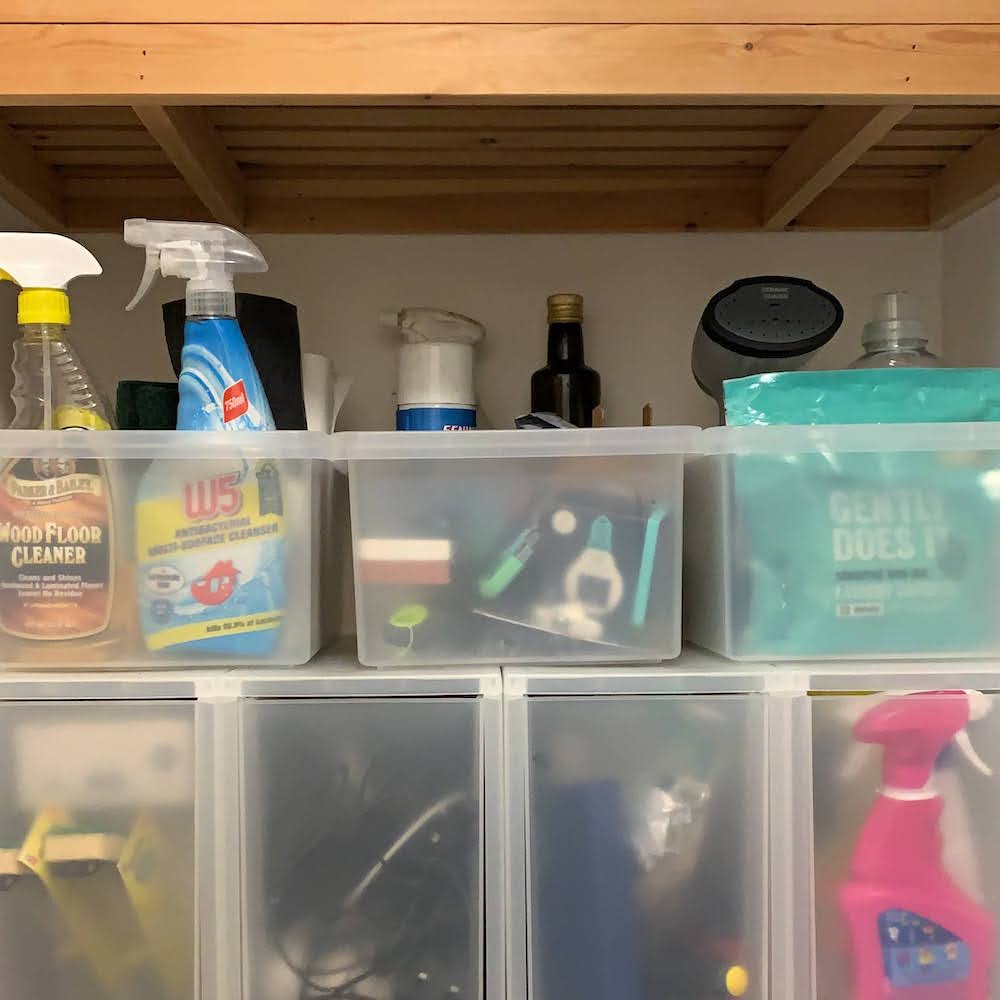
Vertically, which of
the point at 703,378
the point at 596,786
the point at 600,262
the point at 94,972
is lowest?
the point at 94,972

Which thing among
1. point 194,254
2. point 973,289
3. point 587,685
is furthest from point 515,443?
point 973,289

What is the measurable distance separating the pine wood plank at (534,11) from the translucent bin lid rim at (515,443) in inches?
11.8

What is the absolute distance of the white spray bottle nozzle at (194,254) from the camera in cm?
75

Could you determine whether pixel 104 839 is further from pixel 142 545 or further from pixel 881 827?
pixel 881 827

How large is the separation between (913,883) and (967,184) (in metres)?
0.71

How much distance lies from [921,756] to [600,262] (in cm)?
63

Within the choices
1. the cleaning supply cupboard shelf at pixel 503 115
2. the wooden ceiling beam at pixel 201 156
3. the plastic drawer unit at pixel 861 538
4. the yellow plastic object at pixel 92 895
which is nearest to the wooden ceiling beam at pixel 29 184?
the cleaning supply cupboard shelf at pixel 503 115

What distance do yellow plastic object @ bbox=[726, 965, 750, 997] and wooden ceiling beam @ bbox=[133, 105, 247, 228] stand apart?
31.1 inches

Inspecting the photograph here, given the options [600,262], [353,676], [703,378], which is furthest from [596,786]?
[600,262]

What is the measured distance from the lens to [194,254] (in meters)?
0.75

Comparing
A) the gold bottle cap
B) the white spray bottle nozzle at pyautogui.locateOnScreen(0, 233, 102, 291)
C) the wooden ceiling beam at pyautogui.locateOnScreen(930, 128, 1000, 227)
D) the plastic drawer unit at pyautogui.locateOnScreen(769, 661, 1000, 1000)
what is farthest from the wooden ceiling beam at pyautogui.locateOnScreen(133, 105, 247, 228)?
the wooden ceiling beam at pyautogui.locateOnScreen(930, 128, 1000, 227)

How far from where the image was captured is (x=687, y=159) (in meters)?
1.03

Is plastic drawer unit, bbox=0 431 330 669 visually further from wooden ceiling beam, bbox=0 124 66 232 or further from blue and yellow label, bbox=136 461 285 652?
wooden ceiling beam, bbox=0 124 66 232

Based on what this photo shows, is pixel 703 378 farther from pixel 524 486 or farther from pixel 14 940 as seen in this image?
pixel 14 940
